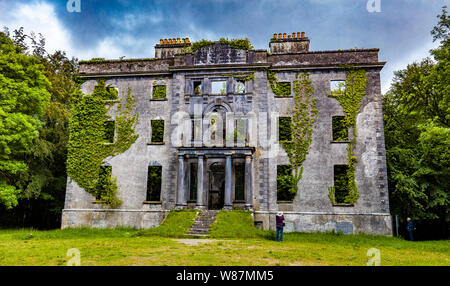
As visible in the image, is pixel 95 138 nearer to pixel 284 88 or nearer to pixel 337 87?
pixel 284 88

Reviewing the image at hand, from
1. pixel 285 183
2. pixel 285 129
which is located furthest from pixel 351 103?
pixel 285 183

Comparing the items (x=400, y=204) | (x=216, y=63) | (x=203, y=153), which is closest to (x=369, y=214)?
(x=400, y=204)

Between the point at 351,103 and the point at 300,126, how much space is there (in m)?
3.54

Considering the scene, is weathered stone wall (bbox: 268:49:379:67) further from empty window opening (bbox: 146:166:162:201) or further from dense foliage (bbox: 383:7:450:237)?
empty window opening (bbox: 146:166:162:201)

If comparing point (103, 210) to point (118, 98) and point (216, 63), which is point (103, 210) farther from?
Answer: point (216, 63)

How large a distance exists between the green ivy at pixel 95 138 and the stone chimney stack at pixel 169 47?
4220mm

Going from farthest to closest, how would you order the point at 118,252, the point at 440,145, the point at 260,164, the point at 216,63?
the point at 216,63 → the point at 260,164 → the point at 440,145 → the point at 118,252

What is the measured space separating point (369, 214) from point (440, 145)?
5.76 m

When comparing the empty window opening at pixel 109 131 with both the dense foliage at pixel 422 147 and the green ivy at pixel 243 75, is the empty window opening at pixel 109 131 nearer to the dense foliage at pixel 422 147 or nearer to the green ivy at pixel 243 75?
the green ivy at pixel 243 75

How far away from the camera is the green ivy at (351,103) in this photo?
20.9m

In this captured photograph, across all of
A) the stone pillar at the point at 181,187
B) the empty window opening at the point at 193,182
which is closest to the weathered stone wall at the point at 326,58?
the empty window opening at the point at 193,182

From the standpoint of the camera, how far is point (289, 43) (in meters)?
24.2

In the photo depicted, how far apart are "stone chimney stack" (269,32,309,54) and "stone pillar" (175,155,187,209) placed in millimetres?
10184

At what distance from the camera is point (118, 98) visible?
24141mm
